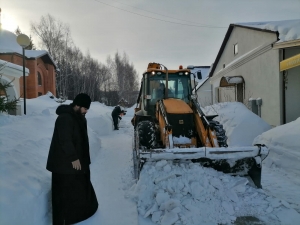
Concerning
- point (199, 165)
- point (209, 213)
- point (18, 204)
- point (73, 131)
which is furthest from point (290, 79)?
point (18, 204)

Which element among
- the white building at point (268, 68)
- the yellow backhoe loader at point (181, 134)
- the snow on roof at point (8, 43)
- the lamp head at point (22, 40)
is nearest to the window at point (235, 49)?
the white building at point (268, 68)

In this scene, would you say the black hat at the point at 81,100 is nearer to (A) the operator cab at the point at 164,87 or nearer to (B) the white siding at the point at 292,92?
(A) the operator cab at the point at 164,87

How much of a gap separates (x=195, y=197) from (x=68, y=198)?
1937mm

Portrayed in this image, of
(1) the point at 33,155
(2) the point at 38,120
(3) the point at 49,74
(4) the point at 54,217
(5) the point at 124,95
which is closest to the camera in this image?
(4) the point at 54,217

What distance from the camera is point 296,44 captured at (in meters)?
8.99

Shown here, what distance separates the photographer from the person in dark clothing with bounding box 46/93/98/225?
3.16 meters

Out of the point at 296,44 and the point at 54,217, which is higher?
the point at 296,44

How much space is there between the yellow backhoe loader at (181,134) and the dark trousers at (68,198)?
1.27m

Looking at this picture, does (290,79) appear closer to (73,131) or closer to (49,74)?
(73,131)

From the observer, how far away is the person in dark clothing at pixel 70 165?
316cm

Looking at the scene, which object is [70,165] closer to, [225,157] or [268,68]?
[225,157]

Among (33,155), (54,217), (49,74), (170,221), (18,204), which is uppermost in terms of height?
(49,74)

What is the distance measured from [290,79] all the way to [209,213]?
28.0ft

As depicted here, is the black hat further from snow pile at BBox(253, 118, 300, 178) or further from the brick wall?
the brick wall
